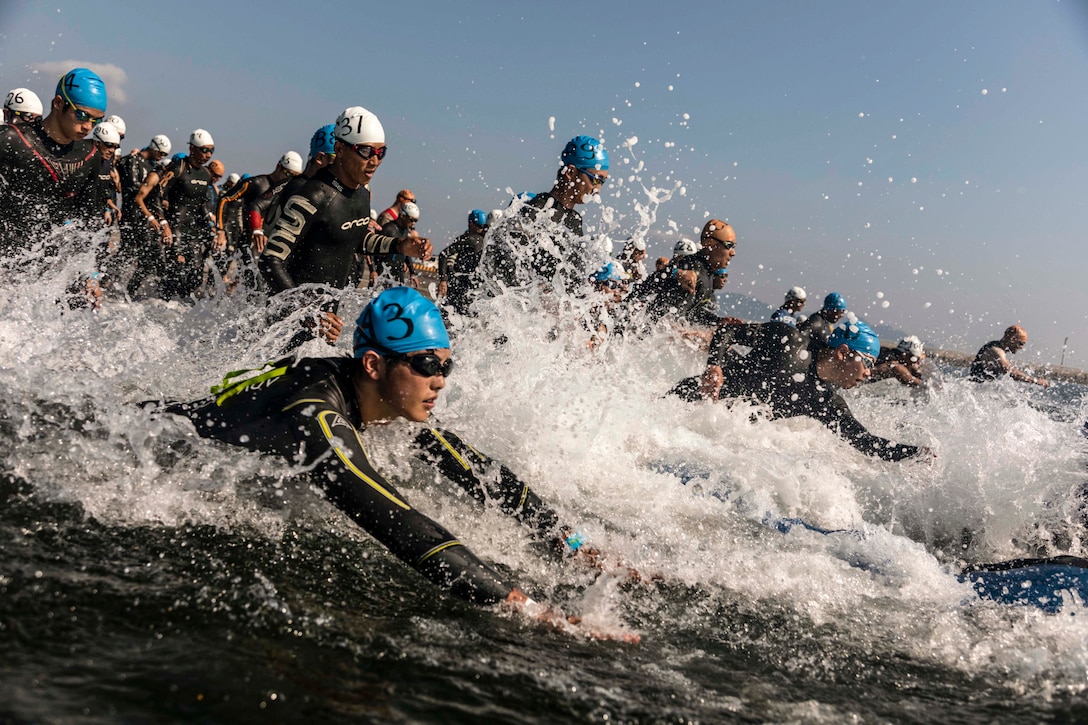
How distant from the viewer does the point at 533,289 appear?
6176mm

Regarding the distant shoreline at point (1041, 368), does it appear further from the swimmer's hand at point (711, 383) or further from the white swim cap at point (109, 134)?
the white swim cap at point (109, 134)

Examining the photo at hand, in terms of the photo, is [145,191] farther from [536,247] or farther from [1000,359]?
[1000,359]

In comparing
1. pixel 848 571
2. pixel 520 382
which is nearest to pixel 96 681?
pixel 848 571

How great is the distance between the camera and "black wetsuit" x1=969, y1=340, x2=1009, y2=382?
1146 centimetres

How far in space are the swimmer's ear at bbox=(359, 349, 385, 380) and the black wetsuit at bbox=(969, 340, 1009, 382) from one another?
35.5 feet

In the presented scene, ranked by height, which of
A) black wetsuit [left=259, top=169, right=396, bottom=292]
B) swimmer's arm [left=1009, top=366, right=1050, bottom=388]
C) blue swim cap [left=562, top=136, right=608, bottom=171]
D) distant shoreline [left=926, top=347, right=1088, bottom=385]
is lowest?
black wetsuit [left=259, top=169, right=396, bottom=292]

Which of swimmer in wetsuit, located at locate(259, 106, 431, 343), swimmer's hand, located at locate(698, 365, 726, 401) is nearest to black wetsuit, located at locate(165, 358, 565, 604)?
swimmer in wetsuit, located at locate(259, 106, 431, 343)

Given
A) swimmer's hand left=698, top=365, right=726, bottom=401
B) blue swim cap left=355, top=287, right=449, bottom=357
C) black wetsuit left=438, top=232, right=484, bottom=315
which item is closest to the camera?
blue swim cap left=355, top=287, right=449, bottom=357

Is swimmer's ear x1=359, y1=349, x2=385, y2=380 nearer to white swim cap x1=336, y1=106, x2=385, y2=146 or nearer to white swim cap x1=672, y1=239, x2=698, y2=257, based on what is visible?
white swim cap x1=336, y1=106, x2=385, y2=146

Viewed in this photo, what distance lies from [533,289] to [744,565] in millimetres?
2922

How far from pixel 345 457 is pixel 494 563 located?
123 cm

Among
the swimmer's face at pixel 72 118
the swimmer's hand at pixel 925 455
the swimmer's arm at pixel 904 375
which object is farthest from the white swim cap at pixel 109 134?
the swimmer's arm at pixel 904 375

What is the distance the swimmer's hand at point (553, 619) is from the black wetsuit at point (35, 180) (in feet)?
15.8

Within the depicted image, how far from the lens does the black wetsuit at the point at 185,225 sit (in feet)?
34.1
